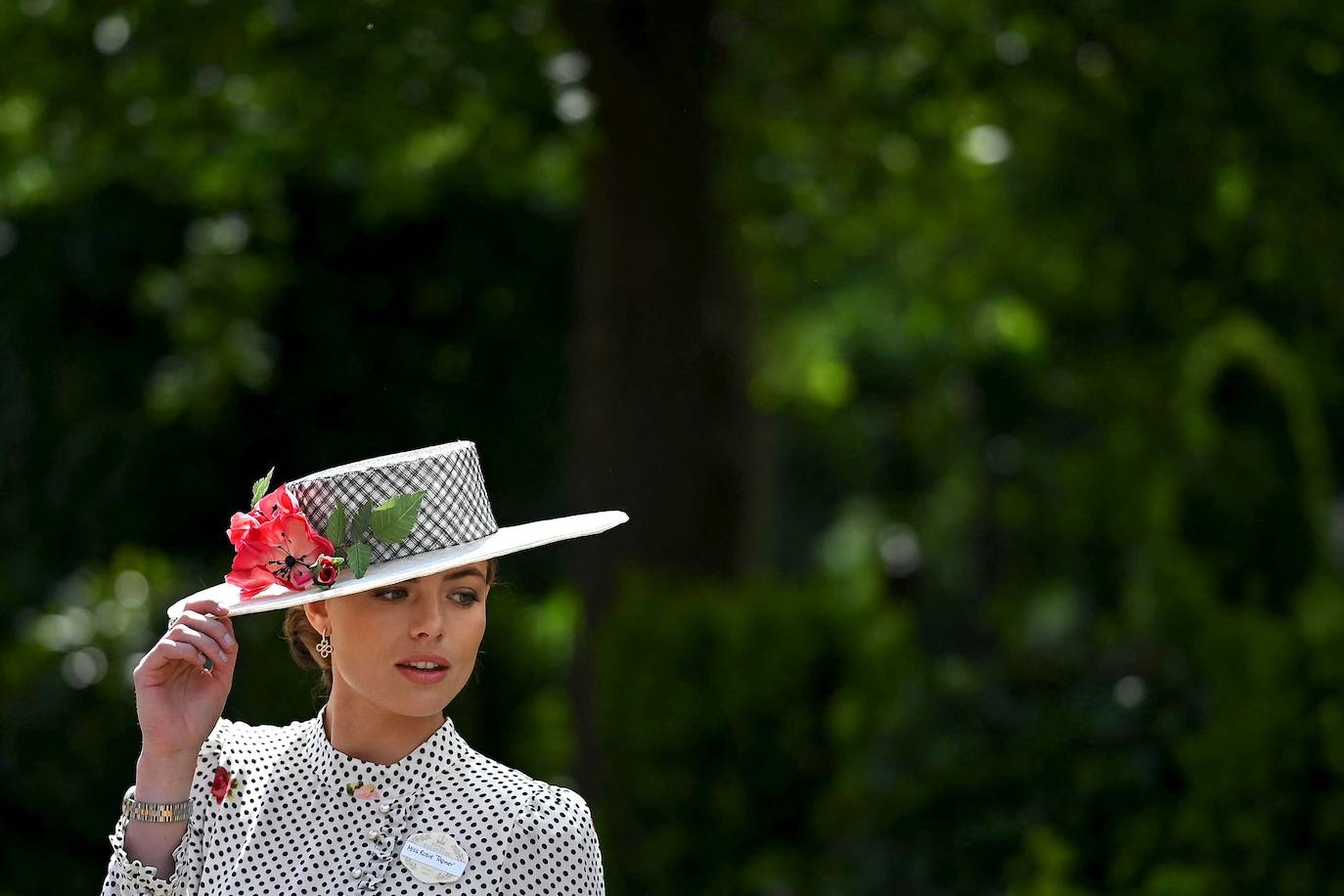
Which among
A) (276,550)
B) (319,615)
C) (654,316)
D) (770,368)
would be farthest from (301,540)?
(770,368)

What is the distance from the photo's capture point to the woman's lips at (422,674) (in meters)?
2.58

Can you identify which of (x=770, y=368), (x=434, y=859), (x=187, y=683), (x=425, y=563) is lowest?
(x=434, y=859)

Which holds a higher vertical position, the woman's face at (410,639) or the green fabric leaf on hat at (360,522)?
Answer: the green fabric leaf on hat at (360,522)

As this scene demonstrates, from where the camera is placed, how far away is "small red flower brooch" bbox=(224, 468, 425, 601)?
8.41 feet

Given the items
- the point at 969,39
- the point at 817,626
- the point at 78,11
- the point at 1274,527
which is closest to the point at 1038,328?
the point at 1274,527

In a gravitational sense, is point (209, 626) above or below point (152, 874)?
above

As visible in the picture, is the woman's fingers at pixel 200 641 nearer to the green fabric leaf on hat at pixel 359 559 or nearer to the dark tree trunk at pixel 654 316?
the green fabric leaf on hat at pixel 359 559

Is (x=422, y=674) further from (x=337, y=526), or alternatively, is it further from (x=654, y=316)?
(x=654, y=316)

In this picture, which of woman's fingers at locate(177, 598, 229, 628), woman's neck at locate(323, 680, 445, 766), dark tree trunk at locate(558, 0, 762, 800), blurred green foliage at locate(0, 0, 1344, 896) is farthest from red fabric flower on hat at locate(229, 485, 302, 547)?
dark tree trunk at locate(558, 0, 762, 800)

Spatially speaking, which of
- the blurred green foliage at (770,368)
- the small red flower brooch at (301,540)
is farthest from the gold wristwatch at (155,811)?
the blurred green foliage at (770,368)

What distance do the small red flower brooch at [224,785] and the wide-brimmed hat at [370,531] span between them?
8.5 inches

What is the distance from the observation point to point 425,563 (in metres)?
2.55

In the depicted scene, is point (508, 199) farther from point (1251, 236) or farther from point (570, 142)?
point (1251, 236)

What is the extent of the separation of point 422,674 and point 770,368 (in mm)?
9840
